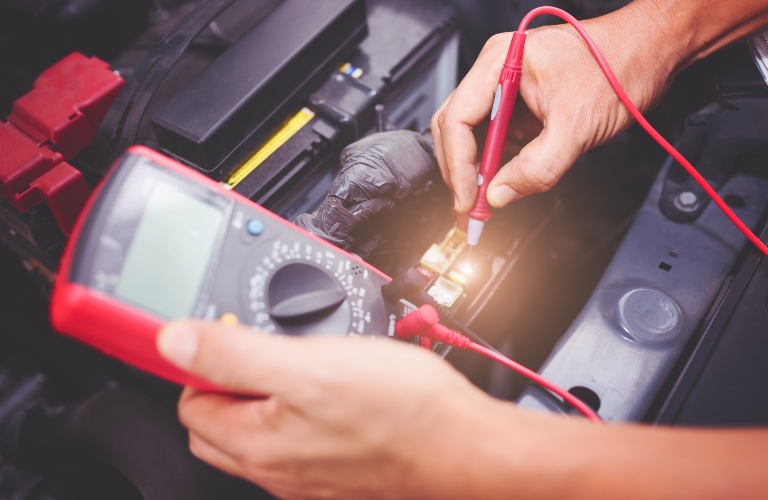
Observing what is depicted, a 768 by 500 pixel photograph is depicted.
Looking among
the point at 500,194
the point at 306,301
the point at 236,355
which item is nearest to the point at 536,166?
the point at 500,194

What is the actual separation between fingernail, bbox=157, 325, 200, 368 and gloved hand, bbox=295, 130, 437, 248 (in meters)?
0.26

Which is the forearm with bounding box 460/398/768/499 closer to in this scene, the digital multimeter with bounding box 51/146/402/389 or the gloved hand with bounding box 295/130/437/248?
the digital multimeter with bounding box 51/146/402/389

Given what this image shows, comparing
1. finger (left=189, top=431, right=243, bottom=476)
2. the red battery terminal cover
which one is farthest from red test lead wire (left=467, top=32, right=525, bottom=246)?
the red battery terminal cover

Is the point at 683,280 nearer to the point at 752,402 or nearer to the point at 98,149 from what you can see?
the point at 752,402

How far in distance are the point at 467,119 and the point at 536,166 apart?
0.37 feet

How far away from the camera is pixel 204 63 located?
0.91m

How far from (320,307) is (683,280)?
448mm

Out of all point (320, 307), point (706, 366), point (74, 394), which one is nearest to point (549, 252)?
point (706, 366)

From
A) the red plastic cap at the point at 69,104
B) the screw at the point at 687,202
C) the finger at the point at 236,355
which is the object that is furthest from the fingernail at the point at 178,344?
the screw at the point at 687,202

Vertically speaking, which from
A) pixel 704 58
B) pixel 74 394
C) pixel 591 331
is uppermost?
pixel 704 58

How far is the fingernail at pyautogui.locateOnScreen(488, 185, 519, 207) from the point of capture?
2.27 feet

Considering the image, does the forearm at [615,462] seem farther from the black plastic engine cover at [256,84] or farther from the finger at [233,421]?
the black plastic engine cover at [256,84]

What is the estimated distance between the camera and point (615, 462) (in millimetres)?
407

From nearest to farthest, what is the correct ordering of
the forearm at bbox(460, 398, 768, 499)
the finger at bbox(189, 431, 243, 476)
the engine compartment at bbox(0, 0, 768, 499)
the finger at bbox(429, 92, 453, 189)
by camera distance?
the forearm at bbox(460, 398, 768, 499) → the finger at bbox(189, 431, 243, 476) → the engine compartment at bbox(0, 0, 768, 499) → the finger at bbox(429, 92, 453, 189)
